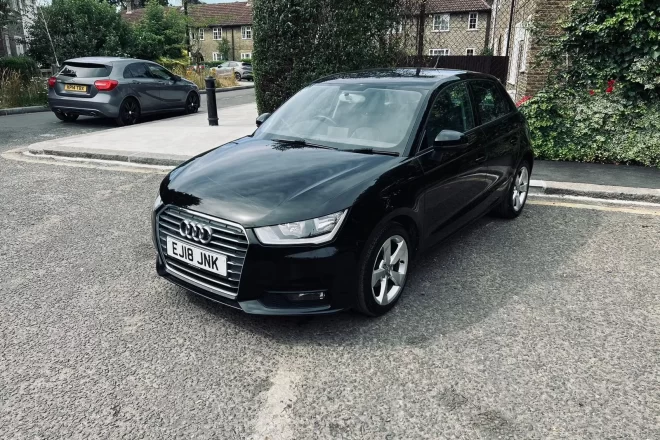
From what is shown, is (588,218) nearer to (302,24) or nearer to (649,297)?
(649,297)

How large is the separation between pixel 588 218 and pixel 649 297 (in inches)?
76.0

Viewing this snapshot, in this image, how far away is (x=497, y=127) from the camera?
16.1ft

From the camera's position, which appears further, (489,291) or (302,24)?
(302,24)

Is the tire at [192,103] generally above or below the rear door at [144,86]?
below

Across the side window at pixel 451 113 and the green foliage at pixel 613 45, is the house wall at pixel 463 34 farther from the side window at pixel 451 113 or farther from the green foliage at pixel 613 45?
the side window at pixel 451 113

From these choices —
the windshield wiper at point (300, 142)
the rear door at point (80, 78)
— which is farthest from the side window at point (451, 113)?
the rear door at point (80, 78)

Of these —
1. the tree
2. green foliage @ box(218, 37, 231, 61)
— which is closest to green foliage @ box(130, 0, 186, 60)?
the tree

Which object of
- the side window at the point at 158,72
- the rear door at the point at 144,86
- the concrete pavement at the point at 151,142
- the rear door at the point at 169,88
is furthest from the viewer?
the rear door at the point at 169,88

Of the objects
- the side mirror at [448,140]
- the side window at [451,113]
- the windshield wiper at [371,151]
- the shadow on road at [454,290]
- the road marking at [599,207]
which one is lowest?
the road marking at [599,207]

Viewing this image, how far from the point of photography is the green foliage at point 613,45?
727 centimetres

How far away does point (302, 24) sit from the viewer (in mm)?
9594

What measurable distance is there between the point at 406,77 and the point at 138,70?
→ 33.8 feet

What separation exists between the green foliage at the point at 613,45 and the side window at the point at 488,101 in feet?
11.2

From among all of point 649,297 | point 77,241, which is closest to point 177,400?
point 77,241
